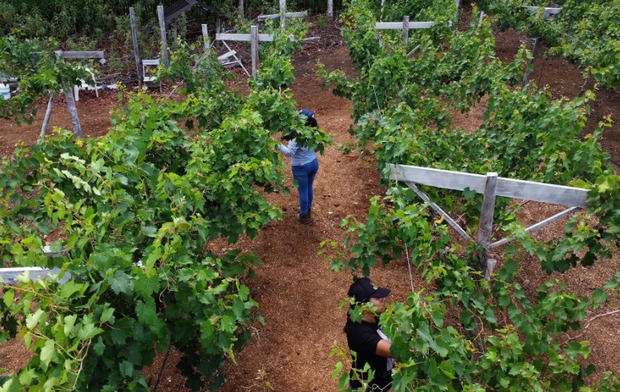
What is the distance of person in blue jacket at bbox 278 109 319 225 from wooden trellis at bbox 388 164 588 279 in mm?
1858

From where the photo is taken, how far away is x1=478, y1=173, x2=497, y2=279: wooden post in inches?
113

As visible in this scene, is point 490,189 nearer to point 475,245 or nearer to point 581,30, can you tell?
point 475,245

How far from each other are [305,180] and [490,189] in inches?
110

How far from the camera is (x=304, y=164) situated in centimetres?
521

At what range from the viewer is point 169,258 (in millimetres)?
2334

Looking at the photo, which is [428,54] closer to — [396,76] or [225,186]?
[396,76]

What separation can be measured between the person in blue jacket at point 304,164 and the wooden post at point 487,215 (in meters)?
2.17

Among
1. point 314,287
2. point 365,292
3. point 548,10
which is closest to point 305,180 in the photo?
point 314,287

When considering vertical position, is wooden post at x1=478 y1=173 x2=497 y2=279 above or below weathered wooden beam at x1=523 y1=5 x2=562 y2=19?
below

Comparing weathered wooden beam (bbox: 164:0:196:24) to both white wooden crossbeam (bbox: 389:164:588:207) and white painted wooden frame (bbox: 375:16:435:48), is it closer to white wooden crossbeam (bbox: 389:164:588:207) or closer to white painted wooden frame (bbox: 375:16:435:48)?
white painted wooden frame (bbox: 375:16:435:48)

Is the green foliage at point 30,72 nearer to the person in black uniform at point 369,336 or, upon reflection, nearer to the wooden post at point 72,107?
the wooden post at point 72,107

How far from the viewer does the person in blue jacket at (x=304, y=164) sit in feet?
16.6

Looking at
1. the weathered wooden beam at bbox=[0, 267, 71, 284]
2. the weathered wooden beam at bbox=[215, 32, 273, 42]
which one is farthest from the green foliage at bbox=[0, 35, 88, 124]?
the weathered wooden beam at bbox=[0, 267, 71, 284]

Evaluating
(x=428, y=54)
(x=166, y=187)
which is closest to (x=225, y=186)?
(x=166, y=187)
